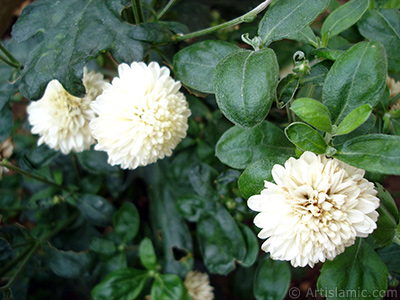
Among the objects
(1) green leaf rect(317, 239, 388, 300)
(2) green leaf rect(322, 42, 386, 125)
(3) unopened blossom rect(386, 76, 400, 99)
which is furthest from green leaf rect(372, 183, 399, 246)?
(3) unopened blossom rect(386, 76, 400, 99)

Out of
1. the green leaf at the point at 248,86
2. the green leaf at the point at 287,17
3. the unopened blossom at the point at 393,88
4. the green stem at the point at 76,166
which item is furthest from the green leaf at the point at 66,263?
the unopened blossom at the point at 393,88

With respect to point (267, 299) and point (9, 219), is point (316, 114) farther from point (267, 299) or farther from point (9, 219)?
point (9, 219)

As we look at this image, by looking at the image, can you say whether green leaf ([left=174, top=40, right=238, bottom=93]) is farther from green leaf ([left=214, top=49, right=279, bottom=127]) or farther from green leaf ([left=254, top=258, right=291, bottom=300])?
green leaf ([left=254, top=258, right=291, bottom=300])

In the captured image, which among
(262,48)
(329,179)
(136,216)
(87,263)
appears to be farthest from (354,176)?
(87,263)

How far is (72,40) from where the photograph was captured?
2.43 feet

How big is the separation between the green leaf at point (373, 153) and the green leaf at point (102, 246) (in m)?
0.71

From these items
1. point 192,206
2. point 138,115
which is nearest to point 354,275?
point 192,206

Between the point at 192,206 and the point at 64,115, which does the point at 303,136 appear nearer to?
the point at 192,206

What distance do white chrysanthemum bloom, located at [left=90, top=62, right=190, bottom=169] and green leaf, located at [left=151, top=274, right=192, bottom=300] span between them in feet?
1.24

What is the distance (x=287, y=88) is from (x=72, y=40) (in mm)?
453

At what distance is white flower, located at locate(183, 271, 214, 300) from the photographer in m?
1.03

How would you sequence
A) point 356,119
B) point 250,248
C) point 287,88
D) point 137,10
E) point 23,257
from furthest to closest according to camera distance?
point 23,257
point 250,248
point 137,10
point 287,88
point 356,119

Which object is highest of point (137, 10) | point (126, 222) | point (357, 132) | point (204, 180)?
point (137, 10)

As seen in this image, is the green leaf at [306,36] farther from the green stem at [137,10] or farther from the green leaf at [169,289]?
the green leaf at [169,289]
